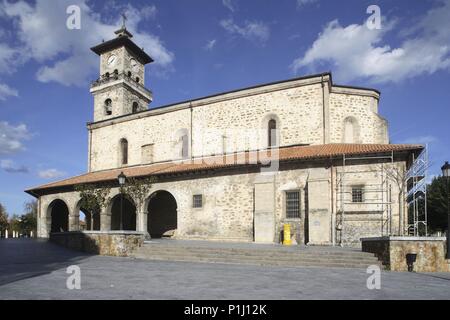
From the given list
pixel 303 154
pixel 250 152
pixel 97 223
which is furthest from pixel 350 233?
pixel 97 223

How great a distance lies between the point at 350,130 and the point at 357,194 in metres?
5.52

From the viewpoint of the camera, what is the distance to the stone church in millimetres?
17734

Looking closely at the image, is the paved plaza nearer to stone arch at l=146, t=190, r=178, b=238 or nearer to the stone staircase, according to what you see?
the stone staircase

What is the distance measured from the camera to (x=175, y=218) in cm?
2494

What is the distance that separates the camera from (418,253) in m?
11.1

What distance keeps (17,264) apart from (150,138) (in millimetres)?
17269

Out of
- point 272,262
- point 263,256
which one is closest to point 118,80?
point 263,256

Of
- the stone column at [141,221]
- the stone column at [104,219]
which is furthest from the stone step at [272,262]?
the stone column at [104,219]

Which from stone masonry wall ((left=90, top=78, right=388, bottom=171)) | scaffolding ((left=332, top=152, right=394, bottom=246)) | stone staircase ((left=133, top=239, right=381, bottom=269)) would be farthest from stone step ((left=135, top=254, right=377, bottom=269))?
stone masonry wall ((left=90, top=78, right=388, bottom=171))

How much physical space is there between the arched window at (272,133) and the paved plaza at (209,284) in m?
12.7

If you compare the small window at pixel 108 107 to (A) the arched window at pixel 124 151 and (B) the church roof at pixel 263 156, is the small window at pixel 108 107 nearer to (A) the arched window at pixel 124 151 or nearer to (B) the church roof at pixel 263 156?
(A) the arched window at pixel 124 151

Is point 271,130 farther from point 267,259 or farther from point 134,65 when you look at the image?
point 134,65

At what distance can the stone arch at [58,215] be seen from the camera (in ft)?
92.0
